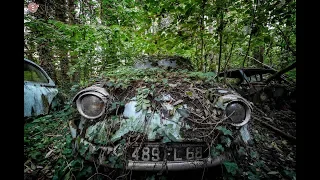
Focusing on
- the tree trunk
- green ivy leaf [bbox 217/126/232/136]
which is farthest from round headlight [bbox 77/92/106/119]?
the tree trunk

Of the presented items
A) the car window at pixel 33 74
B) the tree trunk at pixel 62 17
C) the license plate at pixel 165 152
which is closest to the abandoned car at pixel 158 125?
the license plate at pixel 165 152

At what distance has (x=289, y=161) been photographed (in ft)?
8.16

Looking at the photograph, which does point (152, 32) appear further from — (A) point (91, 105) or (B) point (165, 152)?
(B) point (165, 152)

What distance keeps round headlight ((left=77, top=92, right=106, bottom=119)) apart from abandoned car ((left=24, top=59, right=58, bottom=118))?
6.19 feet

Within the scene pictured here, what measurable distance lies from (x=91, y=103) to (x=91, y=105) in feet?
0.06

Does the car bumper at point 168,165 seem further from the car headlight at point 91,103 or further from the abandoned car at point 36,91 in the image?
the abandoned car at point 36,91

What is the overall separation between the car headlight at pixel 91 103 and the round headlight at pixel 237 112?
120cm

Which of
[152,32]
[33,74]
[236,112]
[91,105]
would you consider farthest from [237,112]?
[33,74]

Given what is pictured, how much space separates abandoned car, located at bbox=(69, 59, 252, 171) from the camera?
1.64 m

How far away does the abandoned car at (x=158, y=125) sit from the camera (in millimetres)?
1638

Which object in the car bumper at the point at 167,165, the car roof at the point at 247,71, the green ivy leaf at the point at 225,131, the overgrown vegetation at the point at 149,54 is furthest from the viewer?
the car roof at the point at 247,71

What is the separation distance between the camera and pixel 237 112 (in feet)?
6.02

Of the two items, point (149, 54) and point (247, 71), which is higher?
point (149, 54)
